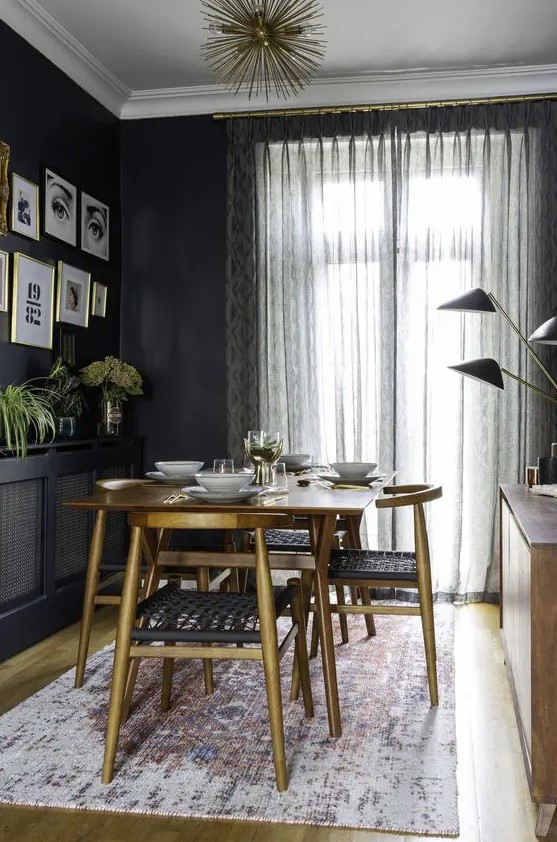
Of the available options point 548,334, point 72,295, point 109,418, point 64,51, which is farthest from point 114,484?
point 64,51

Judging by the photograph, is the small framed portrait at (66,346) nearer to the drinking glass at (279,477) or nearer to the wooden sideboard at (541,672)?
the drinking glass at (279,477)

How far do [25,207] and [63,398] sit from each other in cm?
92

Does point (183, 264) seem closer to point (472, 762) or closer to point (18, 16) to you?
point (18, 16)

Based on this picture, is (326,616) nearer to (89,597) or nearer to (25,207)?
(89,597)

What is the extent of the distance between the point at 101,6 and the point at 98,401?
1.98 meters

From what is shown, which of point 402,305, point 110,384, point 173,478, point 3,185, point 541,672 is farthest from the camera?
point 402,305

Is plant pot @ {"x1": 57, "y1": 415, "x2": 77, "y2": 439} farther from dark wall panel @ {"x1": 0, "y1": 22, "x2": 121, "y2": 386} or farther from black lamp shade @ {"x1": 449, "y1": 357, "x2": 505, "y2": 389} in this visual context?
black lamp shade @ {"x1": 449, "y1": 357, "x2": 505, "y2": 389}

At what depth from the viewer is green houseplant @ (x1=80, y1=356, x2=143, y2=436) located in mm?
4422

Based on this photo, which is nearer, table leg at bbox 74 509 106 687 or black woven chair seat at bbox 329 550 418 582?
black woven chair seat at bbox 329 550 418 582

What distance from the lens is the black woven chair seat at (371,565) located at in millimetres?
2900

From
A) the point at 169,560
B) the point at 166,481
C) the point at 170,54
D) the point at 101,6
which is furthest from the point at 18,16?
the point at 169,560

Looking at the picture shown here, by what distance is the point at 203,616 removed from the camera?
7.48ft

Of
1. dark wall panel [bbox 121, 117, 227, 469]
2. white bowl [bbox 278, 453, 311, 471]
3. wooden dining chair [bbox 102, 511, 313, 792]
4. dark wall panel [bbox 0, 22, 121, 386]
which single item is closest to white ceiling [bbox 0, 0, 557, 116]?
dark wall panel [bbox 0, 22, 121, 386]

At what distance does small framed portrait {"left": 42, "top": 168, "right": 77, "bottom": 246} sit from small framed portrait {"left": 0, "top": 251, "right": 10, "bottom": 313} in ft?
1.40
